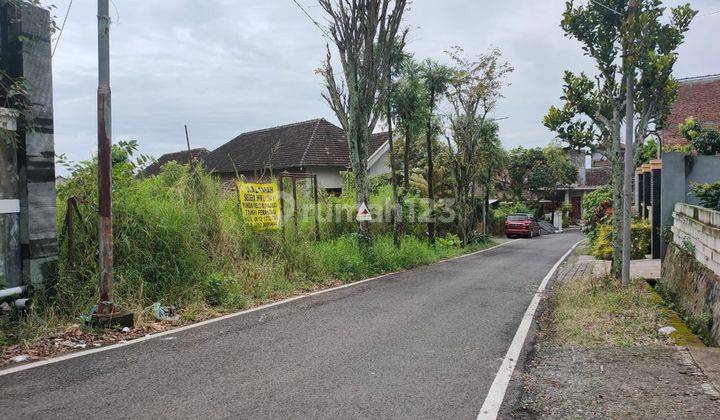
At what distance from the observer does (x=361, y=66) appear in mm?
14188

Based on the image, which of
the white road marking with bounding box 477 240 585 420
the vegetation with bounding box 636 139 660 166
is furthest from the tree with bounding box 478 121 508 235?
the white road marking with bounding box 477 240 585 420

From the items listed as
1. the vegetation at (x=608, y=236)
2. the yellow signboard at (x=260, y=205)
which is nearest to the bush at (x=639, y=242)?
the vegetation at (x=608, y=236)

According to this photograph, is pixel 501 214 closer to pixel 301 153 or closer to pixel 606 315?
pixel 301 153

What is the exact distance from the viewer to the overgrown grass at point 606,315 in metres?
6.59

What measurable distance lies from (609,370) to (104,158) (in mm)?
6794

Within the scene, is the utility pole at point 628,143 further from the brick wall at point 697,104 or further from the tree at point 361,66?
the brick wall at point 697,104

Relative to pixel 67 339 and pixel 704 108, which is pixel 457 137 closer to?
pixel 704 108

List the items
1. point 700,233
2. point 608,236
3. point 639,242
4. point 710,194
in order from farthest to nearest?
point 608,236, point 639,242, point 710,194, point 700,233

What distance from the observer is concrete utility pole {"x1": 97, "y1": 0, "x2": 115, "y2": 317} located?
22.7ft

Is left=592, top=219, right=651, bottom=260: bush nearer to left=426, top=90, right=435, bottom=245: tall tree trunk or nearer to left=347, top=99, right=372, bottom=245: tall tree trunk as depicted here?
left=426, top=90, right=435, bottom=245: tall tree trunk

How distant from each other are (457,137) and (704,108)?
1572 cm

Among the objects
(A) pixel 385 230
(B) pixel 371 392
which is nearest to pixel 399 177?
(A) pixel 385 230

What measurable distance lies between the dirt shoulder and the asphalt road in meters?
0.49

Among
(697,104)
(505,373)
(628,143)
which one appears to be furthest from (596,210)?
(505,373)
